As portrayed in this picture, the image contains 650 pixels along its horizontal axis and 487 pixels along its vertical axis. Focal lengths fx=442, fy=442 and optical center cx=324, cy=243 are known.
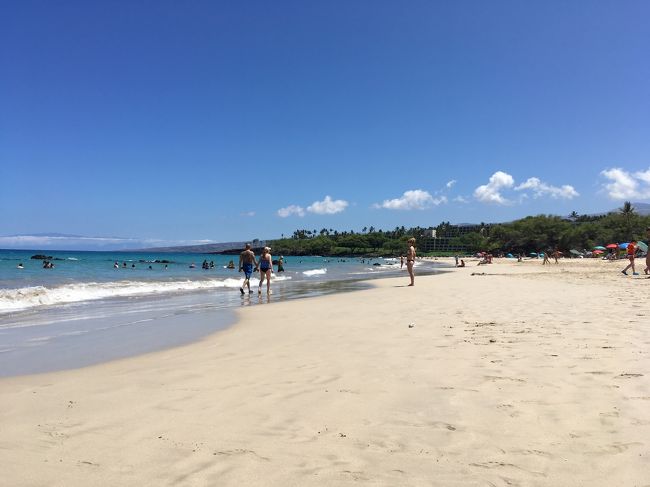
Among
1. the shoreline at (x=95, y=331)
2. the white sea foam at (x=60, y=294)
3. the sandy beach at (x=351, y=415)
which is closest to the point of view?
the sandy beach at (x=351, y=415)

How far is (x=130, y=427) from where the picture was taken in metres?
3.54

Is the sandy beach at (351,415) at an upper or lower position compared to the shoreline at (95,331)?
upper

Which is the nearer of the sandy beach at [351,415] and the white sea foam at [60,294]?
the sandy beach at [351,415]

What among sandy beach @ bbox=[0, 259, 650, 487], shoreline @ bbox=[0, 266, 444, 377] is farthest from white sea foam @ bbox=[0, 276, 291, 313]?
sandy beach @ bbox=[0, 259, 650, 487]

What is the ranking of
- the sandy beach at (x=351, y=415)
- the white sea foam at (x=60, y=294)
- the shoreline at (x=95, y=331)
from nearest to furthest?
the sandy beach at (x=351, y=415) < the shoreline at (x=95, y=331) < the white sea foam at (x=60, y=294)

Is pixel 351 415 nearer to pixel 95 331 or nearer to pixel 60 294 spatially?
pixel 95 331

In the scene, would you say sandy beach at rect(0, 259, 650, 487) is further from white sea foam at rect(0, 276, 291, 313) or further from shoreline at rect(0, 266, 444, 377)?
white sea foam at rect(0, 276, 291, 313)

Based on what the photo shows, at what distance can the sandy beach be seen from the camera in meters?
2.79

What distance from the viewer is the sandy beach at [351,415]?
2789mm

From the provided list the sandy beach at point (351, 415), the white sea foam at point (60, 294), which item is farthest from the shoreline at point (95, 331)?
the white sea foam at point (60, 294)

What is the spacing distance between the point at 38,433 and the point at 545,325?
734 cm

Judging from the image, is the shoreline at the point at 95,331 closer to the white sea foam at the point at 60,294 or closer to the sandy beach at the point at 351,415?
the sandy beach at the point at 351,415

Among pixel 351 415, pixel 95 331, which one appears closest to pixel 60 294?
pixel 95 331

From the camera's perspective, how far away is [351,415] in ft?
12.3
